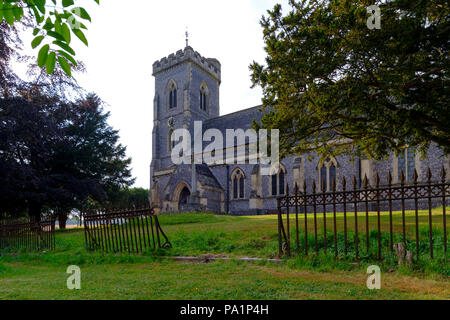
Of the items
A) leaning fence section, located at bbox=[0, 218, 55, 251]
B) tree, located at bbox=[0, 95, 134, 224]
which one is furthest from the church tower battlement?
leaning fence section, located at bbox=[0, 218, 55, 251]

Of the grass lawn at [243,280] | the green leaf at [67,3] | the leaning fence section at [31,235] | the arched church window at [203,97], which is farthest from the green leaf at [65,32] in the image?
the arched church window at [203,97]

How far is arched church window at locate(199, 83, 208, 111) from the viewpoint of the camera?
38.9m

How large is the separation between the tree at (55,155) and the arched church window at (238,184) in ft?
35.1

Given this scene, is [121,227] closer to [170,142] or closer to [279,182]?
[279,182]

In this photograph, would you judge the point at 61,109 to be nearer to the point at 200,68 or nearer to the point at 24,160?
the point at 24,160

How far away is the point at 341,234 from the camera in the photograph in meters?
7.80

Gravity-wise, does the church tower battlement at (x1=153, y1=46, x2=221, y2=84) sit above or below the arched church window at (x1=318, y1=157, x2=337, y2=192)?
above

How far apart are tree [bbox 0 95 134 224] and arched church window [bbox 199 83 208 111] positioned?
1085cm

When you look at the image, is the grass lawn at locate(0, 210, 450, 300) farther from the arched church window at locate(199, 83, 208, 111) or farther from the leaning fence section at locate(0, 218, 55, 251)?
the arched church window at locate(199, 83, 208, 111)

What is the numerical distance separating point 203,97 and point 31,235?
30.3 m

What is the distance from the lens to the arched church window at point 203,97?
1532 inches

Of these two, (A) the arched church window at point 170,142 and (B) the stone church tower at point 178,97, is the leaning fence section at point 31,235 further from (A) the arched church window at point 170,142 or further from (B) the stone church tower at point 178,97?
(A) the arched church window at point 170,142

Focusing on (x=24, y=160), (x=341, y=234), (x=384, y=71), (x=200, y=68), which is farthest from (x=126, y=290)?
(x=200, y=68)

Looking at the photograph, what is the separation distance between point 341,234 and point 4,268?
7.60 m
